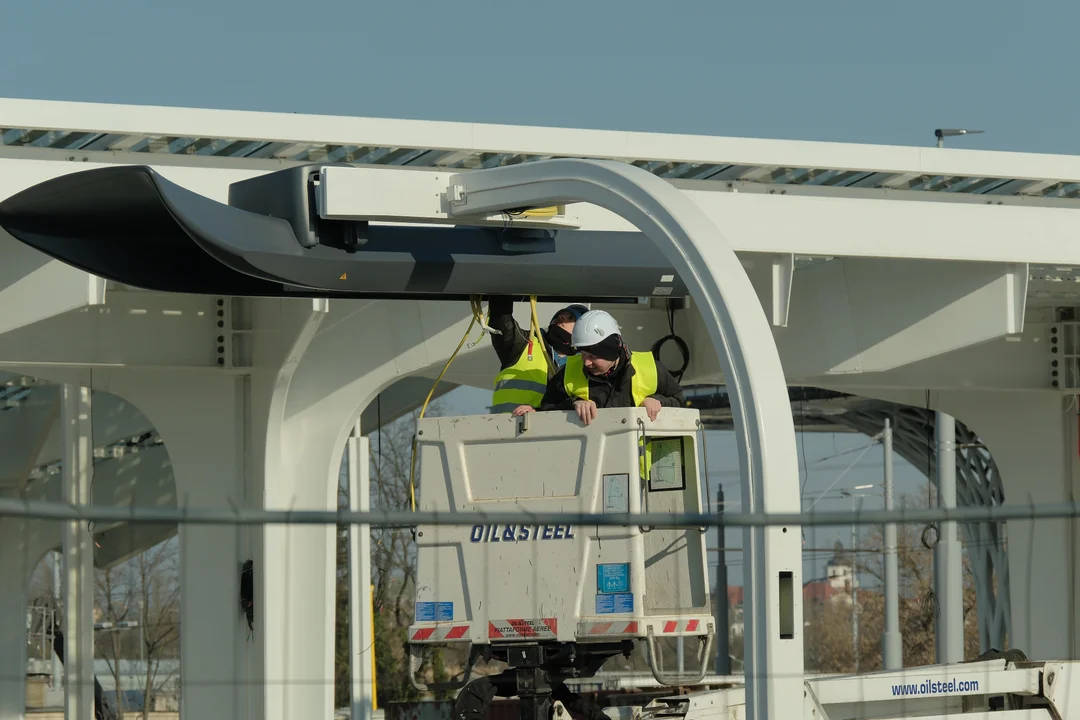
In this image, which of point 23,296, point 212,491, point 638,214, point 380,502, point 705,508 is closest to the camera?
point 638,214

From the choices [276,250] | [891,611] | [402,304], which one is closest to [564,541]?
[276,250]

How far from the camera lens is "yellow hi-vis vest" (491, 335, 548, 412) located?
10.1 metres

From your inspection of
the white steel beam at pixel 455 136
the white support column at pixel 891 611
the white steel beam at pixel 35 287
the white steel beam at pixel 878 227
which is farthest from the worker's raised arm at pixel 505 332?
the white support column at pixel 891 611

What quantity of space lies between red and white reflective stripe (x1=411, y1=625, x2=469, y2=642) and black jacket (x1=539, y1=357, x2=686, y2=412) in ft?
4.80

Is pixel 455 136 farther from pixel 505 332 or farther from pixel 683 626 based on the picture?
pixel 683 626

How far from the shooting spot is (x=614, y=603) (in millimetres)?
8859

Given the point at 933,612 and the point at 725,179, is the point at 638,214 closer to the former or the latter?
the point at 933,612

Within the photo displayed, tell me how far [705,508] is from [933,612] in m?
3.04

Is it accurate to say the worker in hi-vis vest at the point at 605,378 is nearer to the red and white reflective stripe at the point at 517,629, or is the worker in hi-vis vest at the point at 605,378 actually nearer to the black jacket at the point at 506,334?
the black jacket at the point at 506,334

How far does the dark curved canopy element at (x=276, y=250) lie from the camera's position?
30.5ft

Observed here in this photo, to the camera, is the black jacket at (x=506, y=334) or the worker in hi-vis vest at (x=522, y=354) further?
the black jacket at (x=506, y=334)

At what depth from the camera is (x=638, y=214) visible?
8398 mm

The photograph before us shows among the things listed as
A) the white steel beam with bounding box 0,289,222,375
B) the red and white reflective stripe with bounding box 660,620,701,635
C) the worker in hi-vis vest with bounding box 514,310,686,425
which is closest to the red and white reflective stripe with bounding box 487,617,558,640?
the red and white reflective stripe with bounding box 660,620,701,635

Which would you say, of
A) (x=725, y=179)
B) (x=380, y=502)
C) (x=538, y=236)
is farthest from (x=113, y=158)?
(x=380, y=502)
